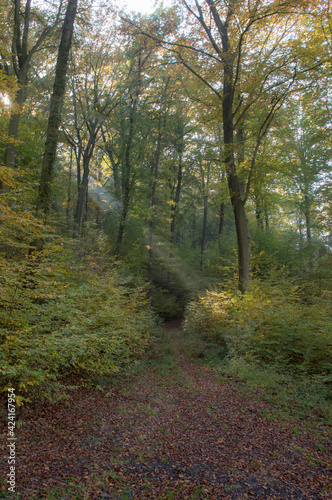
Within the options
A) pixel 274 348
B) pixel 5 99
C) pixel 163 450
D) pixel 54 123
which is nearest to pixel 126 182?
pixel 5 99

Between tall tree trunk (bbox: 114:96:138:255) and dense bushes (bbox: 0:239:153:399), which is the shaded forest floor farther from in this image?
tall tree trunk (bbox: 114:96:138:255)

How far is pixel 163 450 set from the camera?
366cm

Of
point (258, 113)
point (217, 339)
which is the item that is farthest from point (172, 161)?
point (217, 339)

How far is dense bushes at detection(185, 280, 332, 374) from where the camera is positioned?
6.16 m

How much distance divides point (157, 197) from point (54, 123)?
13.0 metres

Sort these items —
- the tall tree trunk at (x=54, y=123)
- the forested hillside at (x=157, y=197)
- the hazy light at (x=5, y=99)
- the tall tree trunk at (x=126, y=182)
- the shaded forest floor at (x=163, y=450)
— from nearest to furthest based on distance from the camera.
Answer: the shaded forest floor at (x=163, y=450) → the forested hillside at (x=157, y=197) → the tall tree trunk at (x=54, y=123) → the hazy light at (x=5, y=99) → the tall tree trunk at (x=126, y=182)

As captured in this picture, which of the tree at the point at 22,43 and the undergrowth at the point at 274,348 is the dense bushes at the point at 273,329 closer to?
the undergrowth at the point at 274,348

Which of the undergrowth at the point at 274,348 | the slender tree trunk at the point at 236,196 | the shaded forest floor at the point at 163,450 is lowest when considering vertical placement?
the shaded forest floor at the point at 163,450

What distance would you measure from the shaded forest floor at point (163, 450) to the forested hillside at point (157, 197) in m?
0.60

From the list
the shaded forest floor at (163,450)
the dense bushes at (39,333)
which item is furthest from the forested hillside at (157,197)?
the shaded forest floor at (163,450)

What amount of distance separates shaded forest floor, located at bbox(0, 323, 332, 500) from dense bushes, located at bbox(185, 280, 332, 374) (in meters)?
1.69

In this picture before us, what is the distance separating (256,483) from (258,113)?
11447 millimetres

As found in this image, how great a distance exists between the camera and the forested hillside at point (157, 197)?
16.3 feet

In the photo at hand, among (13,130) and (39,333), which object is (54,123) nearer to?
(13,130)
